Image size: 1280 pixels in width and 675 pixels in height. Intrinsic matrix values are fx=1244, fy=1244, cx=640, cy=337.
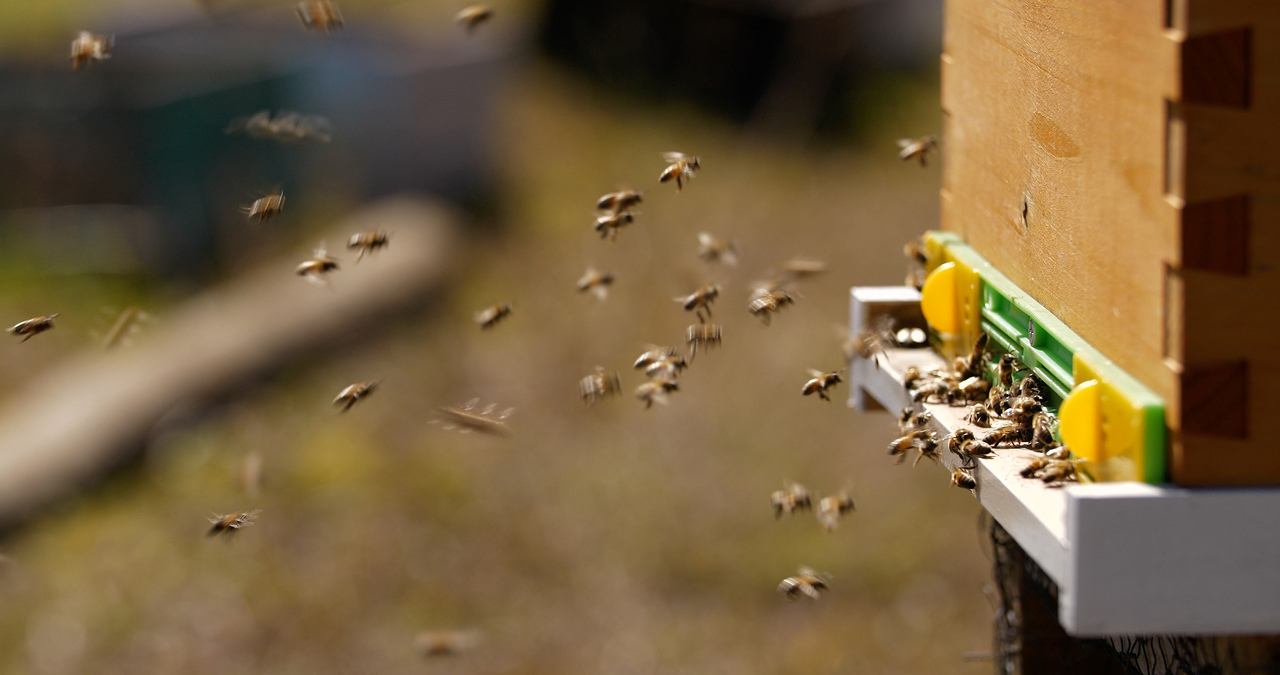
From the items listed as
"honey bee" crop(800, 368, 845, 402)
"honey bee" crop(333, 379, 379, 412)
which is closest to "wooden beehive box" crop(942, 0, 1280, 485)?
"honey bee" crop(800, 368, 845, 402)

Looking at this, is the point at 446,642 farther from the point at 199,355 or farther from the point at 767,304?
the point at 199,355

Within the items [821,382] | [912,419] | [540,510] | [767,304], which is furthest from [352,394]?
[540,510]

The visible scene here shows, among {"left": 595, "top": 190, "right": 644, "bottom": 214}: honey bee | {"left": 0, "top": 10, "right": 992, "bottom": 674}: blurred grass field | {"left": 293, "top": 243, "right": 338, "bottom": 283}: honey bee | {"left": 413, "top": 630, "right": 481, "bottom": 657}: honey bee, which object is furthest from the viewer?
{"left": 0, "top": 10, "right": 992, "bottom": 674}: blurred grass field

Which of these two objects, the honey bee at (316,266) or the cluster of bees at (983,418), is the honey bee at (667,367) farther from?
the honey bee at (316,266)

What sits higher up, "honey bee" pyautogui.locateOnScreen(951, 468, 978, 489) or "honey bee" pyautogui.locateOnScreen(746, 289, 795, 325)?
"honey bee" pyautogui.locateOnScreen(951, 468, 978, 489)

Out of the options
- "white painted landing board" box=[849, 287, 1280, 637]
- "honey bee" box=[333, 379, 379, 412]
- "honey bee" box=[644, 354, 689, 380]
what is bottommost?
"honey bee" box=[333, 379, 379, 412]

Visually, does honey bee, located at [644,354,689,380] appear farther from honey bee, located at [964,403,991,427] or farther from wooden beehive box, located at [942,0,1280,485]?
wooden beehive box, located at [942,0,1280,485]

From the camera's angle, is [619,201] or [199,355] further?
[199,355]
